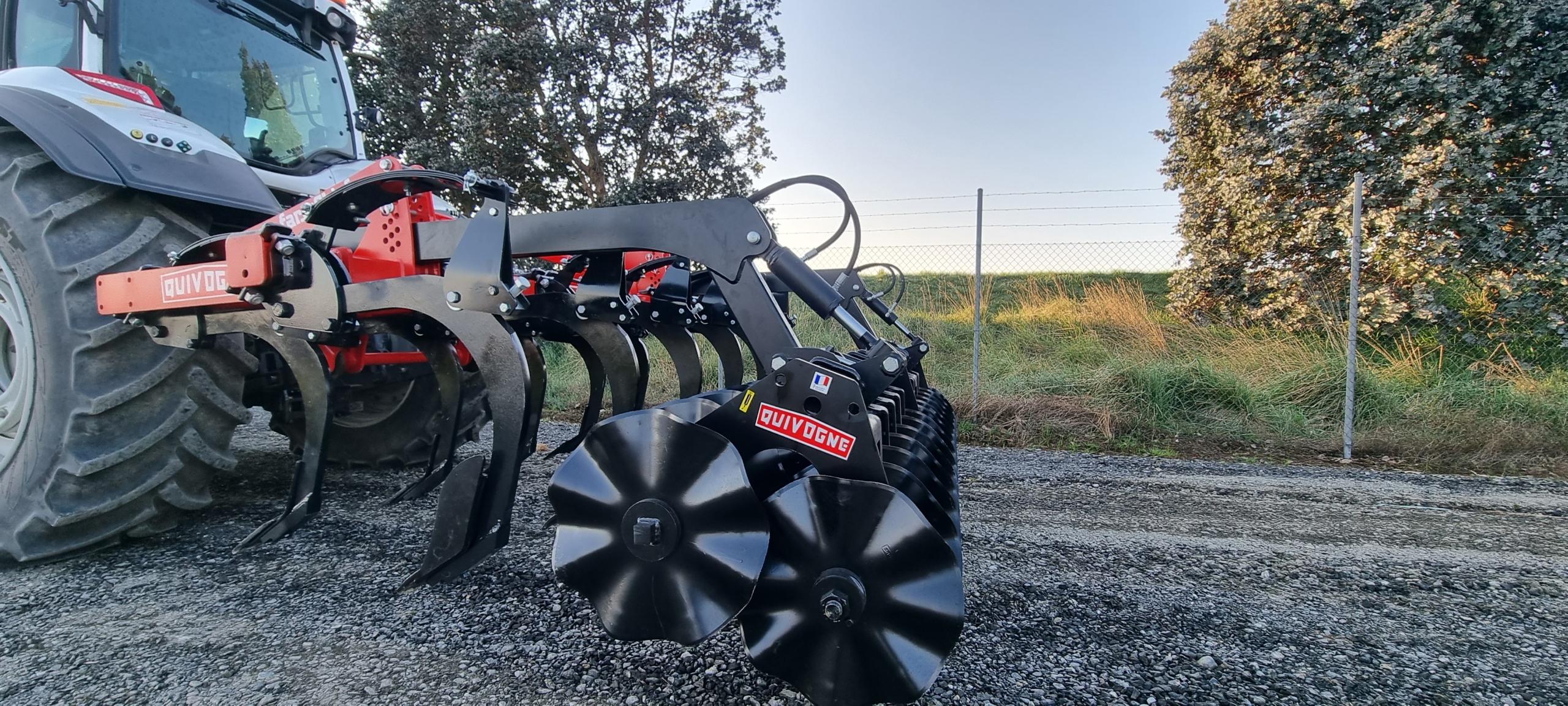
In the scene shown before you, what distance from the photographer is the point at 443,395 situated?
2.40m

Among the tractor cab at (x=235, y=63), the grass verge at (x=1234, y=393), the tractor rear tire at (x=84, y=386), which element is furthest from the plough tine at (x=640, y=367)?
the grass verge at (x=1234, y=393)

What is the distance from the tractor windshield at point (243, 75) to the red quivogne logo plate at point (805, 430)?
115 inches

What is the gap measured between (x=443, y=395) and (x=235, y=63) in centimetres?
201

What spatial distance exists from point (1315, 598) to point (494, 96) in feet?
32.2

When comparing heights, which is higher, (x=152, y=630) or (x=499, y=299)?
(x=499, y=299)

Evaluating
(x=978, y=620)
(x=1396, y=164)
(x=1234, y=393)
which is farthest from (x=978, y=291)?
(x=1396, y=164)

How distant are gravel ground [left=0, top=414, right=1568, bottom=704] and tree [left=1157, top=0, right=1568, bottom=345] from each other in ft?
16.1

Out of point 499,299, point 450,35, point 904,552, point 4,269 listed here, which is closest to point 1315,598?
point 904,552

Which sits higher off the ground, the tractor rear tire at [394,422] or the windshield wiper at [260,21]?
the windshield wiper at [260,21]

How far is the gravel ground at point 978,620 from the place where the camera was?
58.7 inches

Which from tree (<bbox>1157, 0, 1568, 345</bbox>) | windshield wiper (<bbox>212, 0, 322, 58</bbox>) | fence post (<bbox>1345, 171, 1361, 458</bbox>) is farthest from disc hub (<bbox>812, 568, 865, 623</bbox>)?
tree (<bbox>1157, 0, 1568, 345</bbox>)

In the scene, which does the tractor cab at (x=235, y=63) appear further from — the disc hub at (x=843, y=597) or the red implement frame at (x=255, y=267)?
the disc hub at (x=843, y=597)

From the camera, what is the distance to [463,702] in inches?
55.7

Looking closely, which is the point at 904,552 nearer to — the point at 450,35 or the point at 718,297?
the point at 718,297
